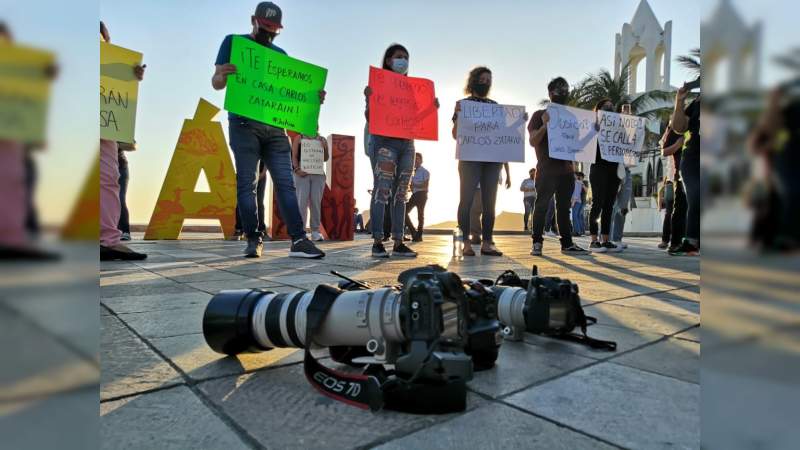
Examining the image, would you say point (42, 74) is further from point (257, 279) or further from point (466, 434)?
point (257, 279)

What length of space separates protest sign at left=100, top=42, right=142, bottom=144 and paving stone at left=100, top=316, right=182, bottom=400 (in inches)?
62.2

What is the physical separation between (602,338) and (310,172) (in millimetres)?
6106

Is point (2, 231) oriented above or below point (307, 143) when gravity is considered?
below

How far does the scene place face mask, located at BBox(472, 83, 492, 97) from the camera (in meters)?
4.88

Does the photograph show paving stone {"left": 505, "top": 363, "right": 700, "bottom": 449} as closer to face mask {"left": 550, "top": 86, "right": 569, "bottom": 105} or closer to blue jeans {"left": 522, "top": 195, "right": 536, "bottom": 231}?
face mask {"left": 550, "top": 86, "right": 569, "bottom": 105}

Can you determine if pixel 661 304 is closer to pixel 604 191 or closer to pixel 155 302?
pixel 155 302

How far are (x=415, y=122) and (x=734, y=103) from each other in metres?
4.48

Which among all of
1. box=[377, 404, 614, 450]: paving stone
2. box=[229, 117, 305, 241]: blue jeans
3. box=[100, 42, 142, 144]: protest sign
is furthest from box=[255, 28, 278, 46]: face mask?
box=[377, 404, 614, 450]: paving stone

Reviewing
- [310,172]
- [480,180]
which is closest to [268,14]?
[480,180]

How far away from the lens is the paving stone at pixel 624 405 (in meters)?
0.93

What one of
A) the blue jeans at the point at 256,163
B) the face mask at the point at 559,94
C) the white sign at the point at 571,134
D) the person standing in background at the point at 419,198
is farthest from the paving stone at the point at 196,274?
the person standing in background at the point at 419,198

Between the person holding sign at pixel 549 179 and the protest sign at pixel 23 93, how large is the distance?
16.2ft

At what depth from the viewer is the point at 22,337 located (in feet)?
0.93

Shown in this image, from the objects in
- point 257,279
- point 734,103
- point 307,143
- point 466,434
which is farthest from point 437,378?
point 307,143
